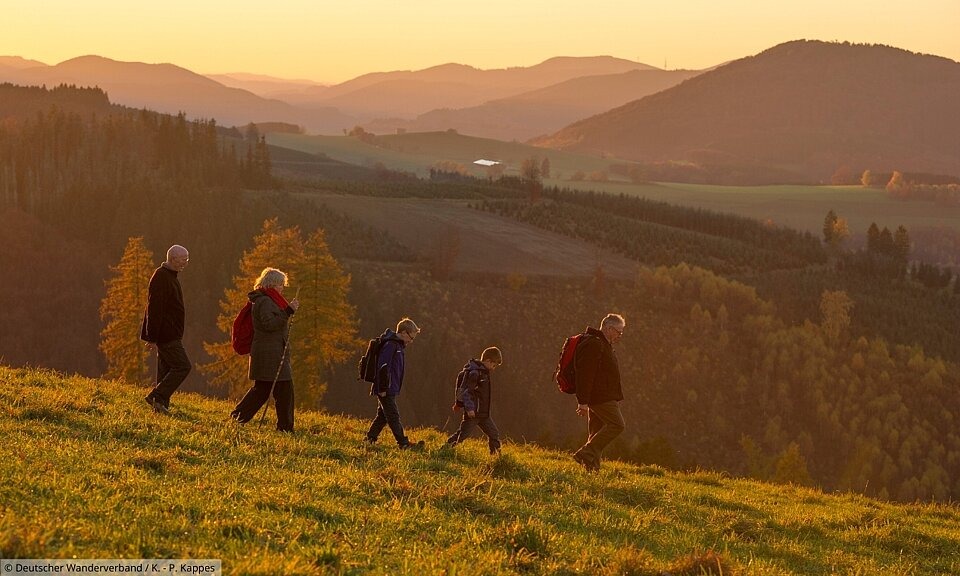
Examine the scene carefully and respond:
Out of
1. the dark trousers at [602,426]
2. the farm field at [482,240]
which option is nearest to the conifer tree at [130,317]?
the dark trousers at [602,426]

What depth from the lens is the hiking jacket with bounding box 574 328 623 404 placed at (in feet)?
54.4

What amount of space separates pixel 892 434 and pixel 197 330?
286 ft

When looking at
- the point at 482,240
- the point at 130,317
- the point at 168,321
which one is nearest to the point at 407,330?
the point at 168,321

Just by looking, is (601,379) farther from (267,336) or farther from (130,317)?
(130,317)

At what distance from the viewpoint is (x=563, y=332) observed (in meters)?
134

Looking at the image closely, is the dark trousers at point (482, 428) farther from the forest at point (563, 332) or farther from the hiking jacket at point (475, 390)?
the forest at point (563, 332)

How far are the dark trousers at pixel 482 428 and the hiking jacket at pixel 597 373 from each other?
204cm

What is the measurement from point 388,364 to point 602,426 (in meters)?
4.26

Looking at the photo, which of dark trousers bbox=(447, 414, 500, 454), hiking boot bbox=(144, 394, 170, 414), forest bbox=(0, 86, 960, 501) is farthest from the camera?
forest bbox=(0, 86, 960, 501)

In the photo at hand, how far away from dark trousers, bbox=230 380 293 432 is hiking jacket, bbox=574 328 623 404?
539cm

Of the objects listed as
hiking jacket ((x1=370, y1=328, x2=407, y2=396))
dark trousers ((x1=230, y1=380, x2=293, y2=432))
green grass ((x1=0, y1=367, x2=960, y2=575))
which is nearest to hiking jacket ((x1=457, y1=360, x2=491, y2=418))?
green grass ((x1=0, y1=367, x2=960, y2=575))

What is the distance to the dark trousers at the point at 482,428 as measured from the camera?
57.4 feet

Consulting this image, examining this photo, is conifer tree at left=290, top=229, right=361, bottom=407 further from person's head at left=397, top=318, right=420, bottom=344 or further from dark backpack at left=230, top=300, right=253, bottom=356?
person's head at left=397, top=318, right=420, bottom=344

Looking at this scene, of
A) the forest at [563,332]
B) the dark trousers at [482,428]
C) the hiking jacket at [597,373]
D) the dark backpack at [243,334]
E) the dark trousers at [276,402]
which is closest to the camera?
the dark backpack at [243,334]
